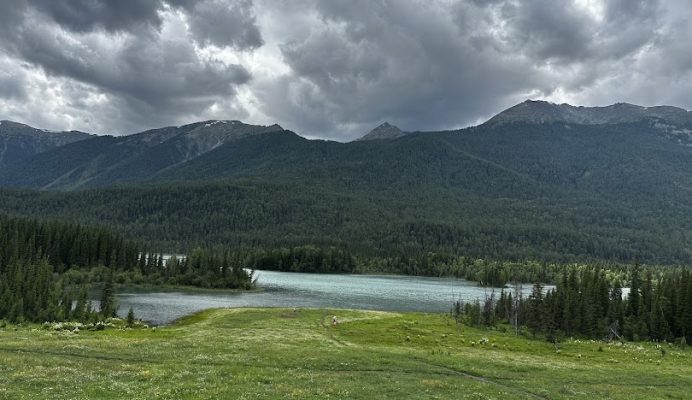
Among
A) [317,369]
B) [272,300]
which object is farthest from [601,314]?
[272,300]

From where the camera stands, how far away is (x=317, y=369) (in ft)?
149

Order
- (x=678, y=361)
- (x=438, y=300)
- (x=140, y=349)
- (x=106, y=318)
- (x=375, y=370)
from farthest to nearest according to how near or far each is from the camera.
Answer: (x=438, y=300) → (x=106, y=318) → (x=678, y=361) → (x=140, y=349) → (x=375, y=370)

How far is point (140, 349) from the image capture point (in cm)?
5178

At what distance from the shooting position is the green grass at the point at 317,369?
34.0m

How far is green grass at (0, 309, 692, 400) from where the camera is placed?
34.0 metres

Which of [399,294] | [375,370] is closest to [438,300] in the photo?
[399,294]

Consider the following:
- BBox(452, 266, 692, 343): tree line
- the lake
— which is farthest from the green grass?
the lake

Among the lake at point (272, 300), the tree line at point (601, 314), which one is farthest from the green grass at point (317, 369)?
the lake at point (272, 300)

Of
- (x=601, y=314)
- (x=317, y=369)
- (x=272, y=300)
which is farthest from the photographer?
(x=272, y=300)

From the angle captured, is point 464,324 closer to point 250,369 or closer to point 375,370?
point 375,370

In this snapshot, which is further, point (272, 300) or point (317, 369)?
point (272, 300)

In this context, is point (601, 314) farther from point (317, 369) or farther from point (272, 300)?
point (272, 300)

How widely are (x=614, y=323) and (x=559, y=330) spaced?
35.4ft

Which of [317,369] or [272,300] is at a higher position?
[317,369]
